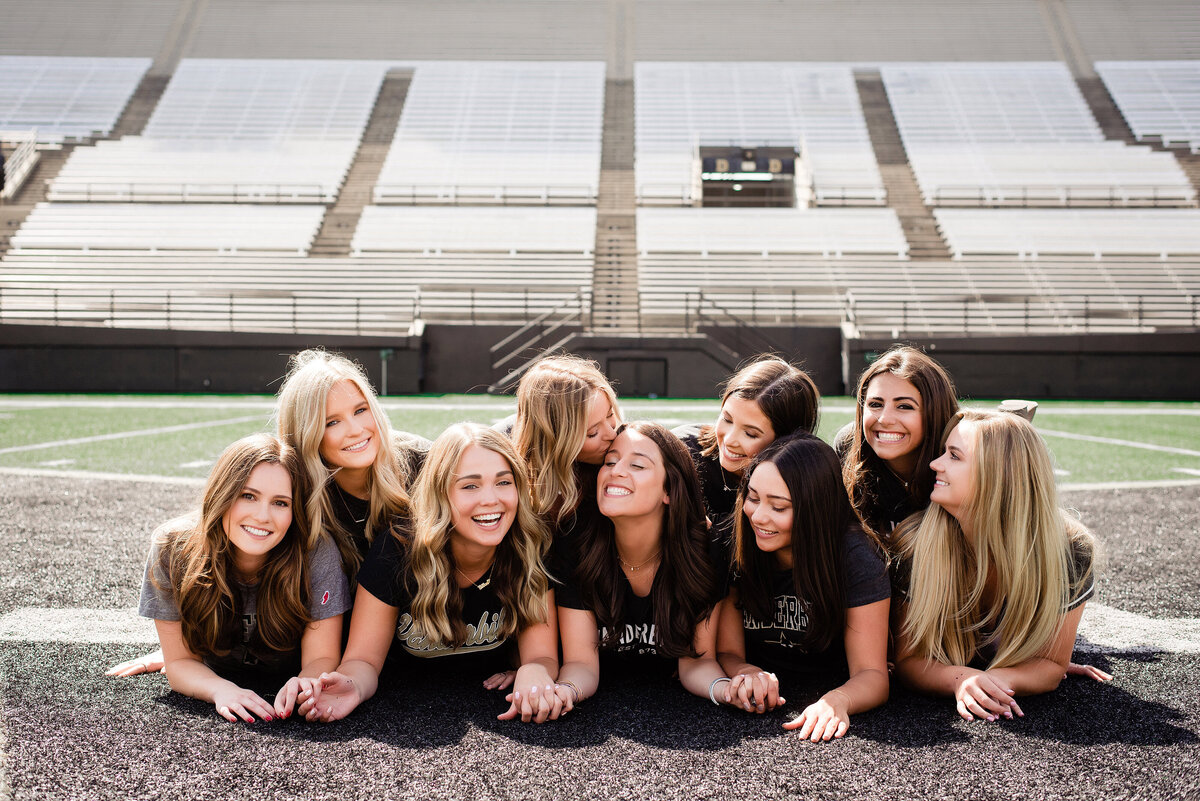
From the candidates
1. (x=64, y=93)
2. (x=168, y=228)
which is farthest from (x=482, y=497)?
(x=64, y=93)

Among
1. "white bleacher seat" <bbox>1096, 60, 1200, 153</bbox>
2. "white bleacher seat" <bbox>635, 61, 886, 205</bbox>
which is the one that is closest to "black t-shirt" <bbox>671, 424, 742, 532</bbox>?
"white bleacher seat" <bbox>635, 61, 886, 205</bbox>

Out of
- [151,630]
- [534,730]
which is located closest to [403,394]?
[151,630]

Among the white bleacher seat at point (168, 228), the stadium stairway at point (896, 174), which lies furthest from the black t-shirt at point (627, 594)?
the white bleacher seat at point (168, 228)

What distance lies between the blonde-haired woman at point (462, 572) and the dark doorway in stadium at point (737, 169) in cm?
2423

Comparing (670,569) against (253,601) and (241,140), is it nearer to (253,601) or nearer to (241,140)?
(253,601)

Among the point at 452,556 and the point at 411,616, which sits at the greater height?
the point at 452,556

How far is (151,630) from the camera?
3494 mm

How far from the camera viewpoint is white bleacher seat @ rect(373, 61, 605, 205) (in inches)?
1018

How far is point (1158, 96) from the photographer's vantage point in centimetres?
2953

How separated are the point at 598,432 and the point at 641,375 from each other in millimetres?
13415

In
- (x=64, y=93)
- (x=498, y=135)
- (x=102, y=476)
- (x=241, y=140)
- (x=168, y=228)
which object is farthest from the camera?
(x=64, y=93)

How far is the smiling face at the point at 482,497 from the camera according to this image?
2730 mm

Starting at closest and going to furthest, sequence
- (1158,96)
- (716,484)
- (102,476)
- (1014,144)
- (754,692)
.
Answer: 1. (754,692)
2. (716,484)
3. (102,476)
4. (1014,144)
5. (1158,96)

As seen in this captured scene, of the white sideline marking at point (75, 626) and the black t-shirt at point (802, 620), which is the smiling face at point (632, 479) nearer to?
the black t-shirt at point (802, 620)
